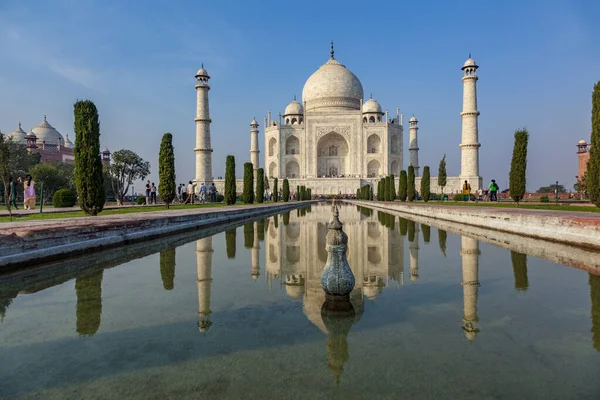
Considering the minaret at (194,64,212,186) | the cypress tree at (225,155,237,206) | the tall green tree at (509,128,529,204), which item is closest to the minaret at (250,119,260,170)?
the minaret at (194,64,212,186)

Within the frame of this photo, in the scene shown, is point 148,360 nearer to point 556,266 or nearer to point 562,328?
point 562,328

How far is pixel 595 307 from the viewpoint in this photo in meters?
2.24

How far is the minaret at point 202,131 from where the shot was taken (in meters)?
31.0

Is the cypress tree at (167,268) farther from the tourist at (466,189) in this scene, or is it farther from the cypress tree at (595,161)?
the tourist at (466,189)

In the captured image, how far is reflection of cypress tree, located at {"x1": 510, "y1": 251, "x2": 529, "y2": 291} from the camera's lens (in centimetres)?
281

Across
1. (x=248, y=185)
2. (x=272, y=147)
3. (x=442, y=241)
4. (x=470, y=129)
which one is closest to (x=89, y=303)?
(x=442, y=241)

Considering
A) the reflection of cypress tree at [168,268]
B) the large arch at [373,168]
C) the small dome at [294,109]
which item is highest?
the small dome at [294,109]

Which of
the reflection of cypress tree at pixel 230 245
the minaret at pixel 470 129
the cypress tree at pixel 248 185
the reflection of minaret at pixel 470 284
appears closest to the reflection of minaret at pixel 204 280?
the reflection of cypress tree at pixel 230 245

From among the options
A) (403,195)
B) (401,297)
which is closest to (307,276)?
(401,297)

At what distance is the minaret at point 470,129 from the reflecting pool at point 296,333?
28894 mm

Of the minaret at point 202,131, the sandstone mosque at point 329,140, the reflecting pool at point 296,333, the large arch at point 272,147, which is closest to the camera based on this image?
the reflecting pool at point 296,333

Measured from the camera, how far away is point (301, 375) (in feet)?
4.65

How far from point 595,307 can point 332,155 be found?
39.4m

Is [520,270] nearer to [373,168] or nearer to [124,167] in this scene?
[124,167]
